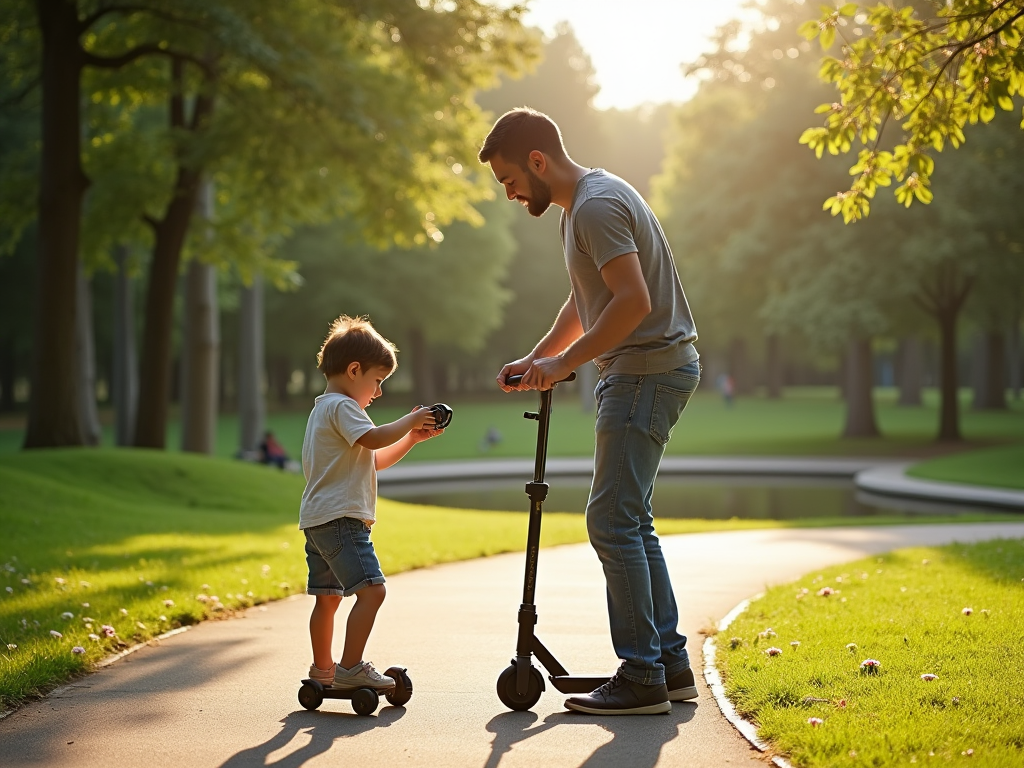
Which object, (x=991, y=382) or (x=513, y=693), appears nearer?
(x=513, y=693)

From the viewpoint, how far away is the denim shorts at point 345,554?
4.51 meters

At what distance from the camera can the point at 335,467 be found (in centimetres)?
459

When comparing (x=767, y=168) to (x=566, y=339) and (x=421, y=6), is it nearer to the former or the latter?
(x=421, y=6)

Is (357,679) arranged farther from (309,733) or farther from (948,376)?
(948,376)

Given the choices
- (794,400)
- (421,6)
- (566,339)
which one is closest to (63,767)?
(566,339)

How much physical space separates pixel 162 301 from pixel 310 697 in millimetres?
15134

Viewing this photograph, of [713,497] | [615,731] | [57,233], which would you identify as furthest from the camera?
[713,497]

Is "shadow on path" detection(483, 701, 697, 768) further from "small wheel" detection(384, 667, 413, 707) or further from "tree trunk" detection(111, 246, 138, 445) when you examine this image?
"tree trunk" detection(111, 246, 138, 445)

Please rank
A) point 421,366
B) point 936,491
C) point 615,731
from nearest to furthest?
1. point 615,731
2. point 936,491
3. point 421,366

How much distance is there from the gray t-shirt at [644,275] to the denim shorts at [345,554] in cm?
114

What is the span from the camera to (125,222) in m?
19.4

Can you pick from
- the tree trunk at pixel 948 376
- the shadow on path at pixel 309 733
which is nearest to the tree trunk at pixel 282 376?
the tree trunk at pixel 948 376

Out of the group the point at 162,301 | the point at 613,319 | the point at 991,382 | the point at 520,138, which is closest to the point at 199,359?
the point at 162,301

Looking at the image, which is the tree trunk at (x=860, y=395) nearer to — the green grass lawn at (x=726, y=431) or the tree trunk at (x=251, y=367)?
the green grass lawn at (x=726, y=431)
